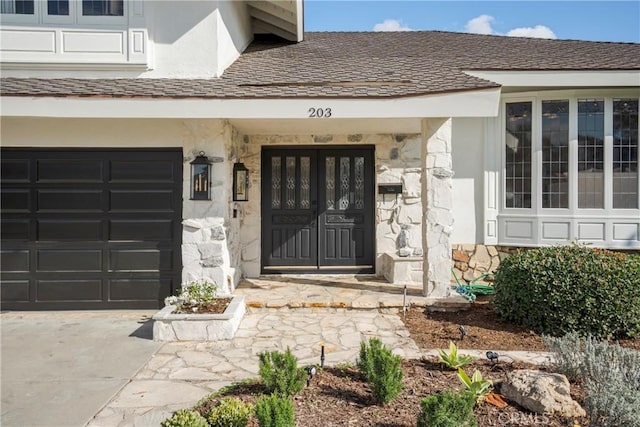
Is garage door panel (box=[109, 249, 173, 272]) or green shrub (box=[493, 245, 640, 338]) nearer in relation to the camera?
green shrub (box=[493, 245, 640, 338])

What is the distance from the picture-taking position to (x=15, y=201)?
664cm

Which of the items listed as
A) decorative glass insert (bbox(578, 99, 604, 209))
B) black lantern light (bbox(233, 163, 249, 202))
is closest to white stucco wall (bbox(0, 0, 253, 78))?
black lantern light (bbox(233, 163, 249, 202))

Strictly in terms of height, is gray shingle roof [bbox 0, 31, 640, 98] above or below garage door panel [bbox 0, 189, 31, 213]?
above

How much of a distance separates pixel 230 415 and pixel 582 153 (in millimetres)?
7584

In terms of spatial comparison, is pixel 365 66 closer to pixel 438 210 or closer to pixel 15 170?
pixel 438 210

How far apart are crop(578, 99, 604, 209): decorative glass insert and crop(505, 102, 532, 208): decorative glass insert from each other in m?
0.83

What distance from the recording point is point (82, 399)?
3.75 metres

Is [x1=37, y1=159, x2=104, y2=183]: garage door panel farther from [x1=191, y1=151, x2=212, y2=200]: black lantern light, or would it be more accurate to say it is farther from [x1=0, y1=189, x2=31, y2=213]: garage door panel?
[x1=191, y1=151, x2=212, y2=200]: black lantern light

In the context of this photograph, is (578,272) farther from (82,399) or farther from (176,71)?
(176,71)

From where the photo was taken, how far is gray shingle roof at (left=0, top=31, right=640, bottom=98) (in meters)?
6.08

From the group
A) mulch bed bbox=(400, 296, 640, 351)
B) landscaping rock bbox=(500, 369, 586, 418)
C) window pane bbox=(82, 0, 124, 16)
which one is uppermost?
window pane bbox=(82, 0, 124, 16)

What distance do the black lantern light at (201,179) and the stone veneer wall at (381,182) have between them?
195cm

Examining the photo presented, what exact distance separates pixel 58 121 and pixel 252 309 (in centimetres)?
392

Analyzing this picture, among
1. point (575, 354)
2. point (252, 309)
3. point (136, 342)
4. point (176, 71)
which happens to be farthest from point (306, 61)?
point (575, 354)
